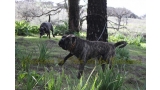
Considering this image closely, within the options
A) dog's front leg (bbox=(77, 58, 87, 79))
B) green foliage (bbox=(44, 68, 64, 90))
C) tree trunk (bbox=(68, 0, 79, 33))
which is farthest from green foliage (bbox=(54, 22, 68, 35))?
green foliage (bbox=(44, 68, 64, 90))

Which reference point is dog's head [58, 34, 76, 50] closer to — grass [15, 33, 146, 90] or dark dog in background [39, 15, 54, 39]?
grass [15, 33, 146, 90]

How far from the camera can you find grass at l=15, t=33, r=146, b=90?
7.45 feet

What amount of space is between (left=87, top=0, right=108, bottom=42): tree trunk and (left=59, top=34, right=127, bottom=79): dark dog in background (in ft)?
0.30

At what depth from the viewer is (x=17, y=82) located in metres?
2.34

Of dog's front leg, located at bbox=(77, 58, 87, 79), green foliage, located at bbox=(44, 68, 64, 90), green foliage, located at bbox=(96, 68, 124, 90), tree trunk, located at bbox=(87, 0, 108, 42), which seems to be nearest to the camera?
green foliage, located at bbox=(44, 68, 64, 90)

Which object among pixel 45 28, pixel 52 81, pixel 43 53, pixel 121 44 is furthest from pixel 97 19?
pixel 52 81

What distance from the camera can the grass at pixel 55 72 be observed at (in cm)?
227

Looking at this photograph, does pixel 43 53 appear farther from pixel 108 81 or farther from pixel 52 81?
pixel 108 81

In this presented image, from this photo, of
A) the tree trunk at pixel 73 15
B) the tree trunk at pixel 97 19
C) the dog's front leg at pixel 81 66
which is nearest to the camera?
the dog's front leg at pixel 81 66

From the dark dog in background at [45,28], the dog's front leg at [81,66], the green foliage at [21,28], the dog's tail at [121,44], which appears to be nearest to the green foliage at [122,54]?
the dog's tail at [121,44]

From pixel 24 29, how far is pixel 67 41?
33 cm

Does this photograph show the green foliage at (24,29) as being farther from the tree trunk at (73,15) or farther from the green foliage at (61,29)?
the tree trunk at (73,15)

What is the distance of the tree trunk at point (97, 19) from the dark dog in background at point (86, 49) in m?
0.09
